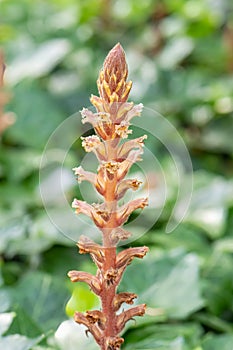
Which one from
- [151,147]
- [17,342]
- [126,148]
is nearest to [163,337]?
[17,342]

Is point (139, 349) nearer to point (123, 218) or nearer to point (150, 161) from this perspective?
point (123, 218)

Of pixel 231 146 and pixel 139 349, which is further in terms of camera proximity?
pixel 231 146

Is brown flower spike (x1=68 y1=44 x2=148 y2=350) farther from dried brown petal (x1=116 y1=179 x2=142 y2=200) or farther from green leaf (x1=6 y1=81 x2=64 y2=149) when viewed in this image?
green leaf (x1=6 y1=81 x2=64 y2=149)

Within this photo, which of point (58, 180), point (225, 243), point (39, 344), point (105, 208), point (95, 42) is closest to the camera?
point (105, 208)

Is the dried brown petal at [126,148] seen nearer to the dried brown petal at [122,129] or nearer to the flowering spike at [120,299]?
the dried brown petal at [122,129]

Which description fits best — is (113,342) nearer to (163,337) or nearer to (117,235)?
(117,235)

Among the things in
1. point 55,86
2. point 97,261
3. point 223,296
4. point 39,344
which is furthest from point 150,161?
point 97,261
